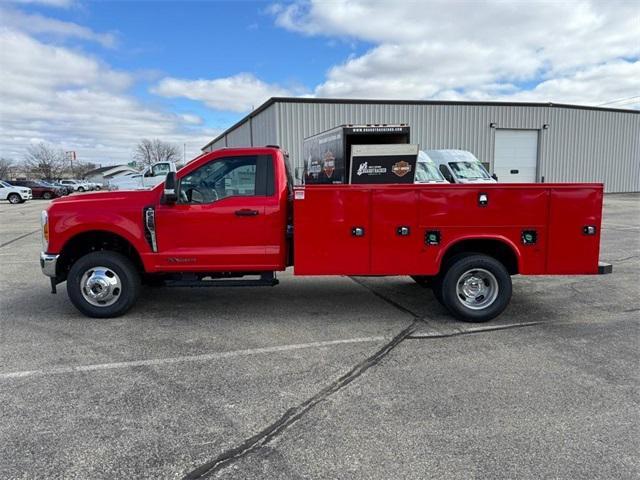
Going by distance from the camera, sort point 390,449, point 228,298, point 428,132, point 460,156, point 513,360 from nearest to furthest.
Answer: point 390,449 → point 513,360 → point 228,298 → point 460,156 → point 428,132

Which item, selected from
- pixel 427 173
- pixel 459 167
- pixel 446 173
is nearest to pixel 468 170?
pixel 459 167

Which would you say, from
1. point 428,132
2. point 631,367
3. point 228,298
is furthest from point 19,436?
point 428,132

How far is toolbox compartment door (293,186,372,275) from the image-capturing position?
5.57 meters

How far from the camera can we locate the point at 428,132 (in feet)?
93.5

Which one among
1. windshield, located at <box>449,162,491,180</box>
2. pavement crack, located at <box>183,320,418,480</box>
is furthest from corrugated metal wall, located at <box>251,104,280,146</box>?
pavement crack, located at <box>183,320,418,480</box>

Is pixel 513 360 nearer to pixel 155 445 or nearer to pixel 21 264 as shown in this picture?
pixel 155 445

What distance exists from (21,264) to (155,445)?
8.27 meters

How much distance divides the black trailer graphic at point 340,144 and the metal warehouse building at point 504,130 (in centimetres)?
1732

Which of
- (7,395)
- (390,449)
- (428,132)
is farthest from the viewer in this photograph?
(428,132)

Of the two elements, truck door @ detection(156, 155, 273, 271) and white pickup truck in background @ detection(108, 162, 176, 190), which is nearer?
truck door @ detection(156, 155, 273, 271)

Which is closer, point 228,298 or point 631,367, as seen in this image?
point 631,367

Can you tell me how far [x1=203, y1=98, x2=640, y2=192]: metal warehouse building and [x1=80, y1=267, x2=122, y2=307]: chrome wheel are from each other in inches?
799

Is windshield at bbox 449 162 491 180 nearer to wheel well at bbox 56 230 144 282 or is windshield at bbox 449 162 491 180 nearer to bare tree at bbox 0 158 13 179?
wheel well at bbox 56 230 144 282

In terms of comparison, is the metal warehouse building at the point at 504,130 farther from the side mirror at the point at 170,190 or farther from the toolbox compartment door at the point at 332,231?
the toolbox compartment door at the point at 332,231
